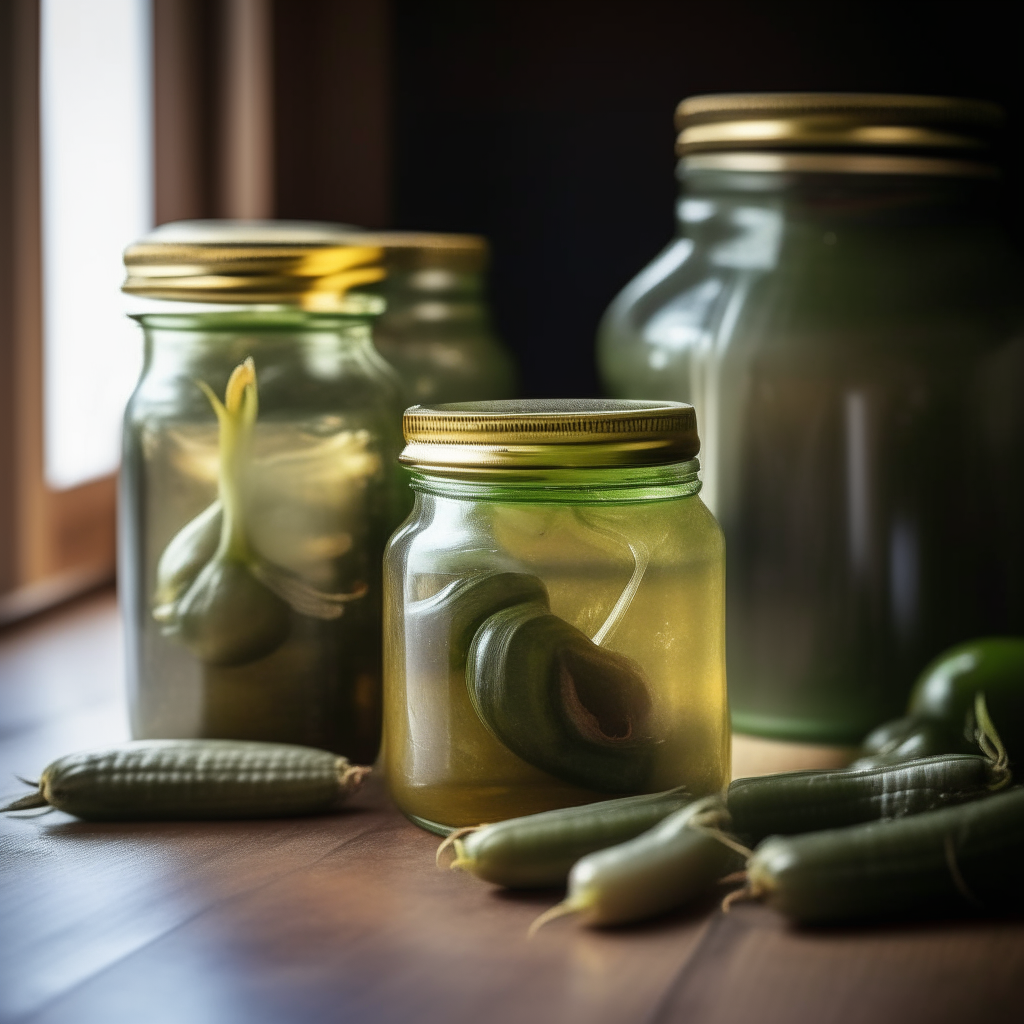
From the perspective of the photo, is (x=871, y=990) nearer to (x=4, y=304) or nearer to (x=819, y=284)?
(x=819, y=284)

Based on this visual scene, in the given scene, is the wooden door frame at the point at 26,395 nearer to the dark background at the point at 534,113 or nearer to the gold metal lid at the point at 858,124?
the dark background at the point at 534,113

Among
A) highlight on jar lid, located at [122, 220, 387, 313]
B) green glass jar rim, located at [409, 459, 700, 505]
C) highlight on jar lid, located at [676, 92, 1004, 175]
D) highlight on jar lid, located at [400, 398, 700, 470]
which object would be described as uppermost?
highlight on jar lid, located at [676, 92, 1004, 175]

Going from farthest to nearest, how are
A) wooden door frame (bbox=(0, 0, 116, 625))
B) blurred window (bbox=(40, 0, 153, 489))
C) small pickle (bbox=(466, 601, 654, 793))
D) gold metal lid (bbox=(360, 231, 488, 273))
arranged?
blurred window (bbox=(40, 0, 153, 489))
wooden door frame (bbox=(0, 0, 116, 625))
gold metal lid (bbox=(360, 231, 488, 273))
small pickle (bbox=(466, 601, 654, 793))

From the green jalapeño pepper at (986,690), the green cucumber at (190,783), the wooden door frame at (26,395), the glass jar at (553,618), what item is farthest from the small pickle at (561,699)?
the wooden door frame at (26,395)

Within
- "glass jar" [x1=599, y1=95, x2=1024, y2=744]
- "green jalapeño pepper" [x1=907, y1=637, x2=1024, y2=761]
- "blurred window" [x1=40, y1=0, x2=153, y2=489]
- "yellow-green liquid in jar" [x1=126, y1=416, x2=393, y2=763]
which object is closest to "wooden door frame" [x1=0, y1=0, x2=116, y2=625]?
"blurred window" [x1=40, y1=0, x2=153, y2=489]

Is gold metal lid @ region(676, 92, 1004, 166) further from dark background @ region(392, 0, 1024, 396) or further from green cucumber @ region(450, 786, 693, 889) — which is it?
green cucumber @ region(450, 786, 693, 889)

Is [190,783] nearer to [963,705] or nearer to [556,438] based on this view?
[556,438]

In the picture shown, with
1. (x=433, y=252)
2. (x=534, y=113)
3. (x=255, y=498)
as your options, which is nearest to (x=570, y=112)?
(x=534, y=113)
